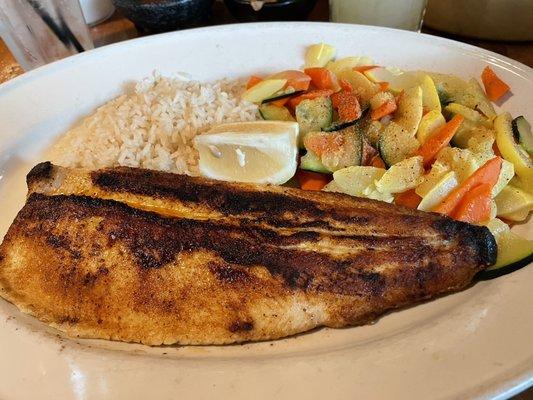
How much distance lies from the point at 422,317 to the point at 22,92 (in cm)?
179

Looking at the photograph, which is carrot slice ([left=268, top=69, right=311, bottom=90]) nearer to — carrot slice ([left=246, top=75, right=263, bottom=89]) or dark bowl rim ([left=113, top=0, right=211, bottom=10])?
carrot slice ([left=246, top=75, right=263, bottom=89])

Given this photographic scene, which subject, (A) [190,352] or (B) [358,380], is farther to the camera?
(A) [190,352]

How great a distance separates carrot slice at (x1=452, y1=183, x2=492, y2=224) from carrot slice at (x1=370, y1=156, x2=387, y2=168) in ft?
1.13

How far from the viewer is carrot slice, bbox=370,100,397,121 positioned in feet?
5.79

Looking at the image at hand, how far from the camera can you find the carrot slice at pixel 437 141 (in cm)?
163

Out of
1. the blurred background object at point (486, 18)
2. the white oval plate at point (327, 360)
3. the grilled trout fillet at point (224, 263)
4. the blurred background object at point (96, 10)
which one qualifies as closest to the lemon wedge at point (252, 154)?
the grilled trout fillet at point (224, 263)

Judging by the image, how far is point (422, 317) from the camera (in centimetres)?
128

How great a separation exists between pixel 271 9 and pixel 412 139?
118 cm

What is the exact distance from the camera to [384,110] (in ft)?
5.80

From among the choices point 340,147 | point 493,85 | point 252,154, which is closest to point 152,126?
point 252,154

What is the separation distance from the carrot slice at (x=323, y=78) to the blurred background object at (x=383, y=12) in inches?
22.7

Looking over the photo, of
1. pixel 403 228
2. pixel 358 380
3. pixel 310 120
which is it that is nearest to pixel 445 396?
pixel 358 380

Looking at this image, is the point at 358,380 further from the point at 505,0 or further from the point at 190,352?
the point at 505,0

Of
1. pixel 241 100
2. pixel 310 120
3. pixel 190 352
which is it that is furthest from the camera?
pixel 241 100
